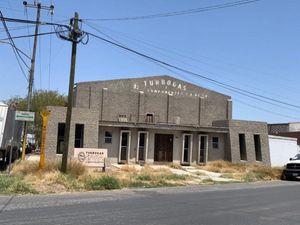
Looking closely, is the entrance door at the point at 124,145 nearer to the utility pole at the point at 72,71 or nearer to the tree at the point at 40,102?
the utility pole at the point at 72,71

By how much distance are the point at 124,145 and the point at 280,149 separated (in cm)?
1578

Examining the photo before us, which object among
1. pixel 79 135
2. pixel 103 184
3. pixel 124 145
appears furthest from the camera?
pixel 124 145

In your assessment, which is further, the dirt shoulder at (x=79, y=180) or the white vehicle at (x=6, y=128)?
the white vehicle at (x=6, y=128)

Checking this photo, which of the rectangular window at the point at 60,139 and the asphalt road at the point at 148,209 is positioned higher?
the rectangular window at the point at 60,139

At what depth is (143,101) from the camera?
135 ft

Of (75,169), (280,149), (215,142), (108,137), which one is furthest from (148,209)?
(280,149)

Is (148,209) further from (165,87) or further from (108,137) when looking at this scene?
(165,87)

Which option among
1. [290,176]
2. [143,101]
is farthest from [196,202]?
[143,101]

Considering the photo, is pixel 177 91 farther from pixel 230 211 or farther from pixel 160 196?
pixel 230 211

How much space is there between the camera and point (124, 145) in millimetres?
35969

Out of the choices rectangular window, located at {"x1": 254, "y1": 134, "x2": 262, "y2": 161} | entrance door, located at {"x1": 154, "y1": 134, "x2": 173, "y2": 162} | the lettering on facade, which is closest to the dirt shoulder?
entrance door, located at {"x1": 154, "y1": 134, "x2": 173, "y2": 162}

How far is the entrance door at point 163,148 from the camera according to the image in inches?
1485

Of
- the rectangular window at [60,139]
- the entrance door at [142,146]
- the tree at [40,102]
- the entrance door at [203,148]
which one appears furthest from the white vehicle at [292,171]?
the tree at [40,102]

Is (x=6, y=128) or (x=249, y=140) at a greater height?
(x=249, y=140)
